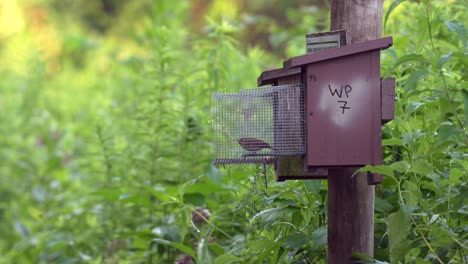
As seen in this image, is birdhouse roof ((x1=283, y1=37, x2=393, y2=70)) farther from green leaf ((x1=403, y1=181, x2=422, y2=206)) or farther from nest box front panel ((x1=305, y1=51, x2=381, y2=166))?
green leaf ((x1=403, y1=181, x2=422, y2=206))

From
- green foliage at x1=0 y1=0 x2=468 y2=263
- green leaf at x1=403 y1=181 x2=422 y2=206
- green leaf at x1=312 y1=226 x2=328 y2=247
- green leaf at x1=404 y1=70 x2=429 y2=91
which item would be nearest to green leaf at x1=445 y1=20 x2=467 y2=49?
green foliage at x1=0 y1=0 x2=468 y2=263

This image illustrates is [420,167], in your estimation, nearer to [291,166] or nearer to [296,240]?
[291,166]

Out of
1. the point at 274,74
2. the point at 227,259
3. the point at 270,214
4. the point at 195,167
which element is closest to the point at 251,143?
the point at 274,74

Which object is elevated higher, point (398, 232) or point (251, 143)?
point (251, 143)

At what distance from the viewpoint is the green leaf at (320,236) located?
2.68 metres

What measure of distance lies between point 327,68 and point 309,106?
120mm

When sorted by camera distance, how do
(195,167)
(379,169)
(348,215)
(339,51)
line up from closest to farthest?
(379,169) < (339,51) < (348,215) < (195,167)

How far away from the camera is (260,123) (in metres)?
2.54

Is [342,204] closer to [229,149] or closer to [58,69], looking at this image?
[229,149]

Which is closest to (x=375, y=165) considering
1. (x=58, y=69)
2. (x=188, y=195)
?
(x=188, y=195)

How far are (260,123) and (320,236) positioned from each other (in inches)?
16.8

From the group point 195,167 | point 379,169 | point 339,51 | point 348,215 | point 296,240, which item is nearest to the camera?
point 379,169

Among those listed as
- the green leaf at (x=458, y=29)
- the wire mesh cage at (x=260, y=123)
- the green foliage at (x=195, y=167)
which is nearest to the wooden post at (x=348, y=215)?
the green foliage at (x=195, y=167)

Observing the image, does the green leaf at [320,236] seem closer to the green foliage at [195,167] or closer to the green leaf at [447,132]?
the green foliage at [195,167]
